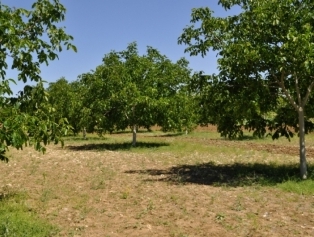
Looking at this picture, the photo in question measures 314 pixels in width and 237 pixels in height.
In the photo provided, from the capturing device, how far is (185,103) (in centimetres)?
2806

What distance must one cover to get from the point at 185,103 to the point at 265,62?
1518 cm

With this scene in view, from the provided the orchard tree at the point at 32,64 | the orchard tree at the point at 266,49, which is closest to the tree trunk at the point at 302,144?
the orchard tree at the point at 266,49

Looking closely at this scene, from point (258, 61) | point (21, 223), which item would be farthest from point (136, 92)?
point (21, 223)

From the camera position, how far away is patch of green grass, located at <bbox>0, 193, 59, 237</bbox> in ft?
27.6

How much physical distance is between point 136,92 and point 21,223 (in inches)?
671

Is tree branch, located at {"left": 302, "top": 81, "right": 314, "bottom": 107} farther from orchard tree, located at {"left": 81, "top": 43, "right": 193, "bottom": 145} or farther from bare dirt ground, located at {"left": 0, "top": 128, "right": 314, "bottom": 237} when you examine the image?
orchard tree, located at {"left": 81, "top": 43, "right": 193, "bottom": 145}

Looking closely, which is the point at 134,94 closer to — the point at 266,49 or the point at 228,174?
the point at 228,174

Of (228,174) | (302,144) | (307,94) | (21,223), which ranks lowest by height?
(21,223)

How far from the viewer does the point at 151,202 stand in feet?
37.4

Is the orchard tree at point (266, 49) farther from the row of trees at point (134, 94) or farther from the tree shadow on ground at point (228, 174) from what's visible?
the row of trees at point (134, 94)

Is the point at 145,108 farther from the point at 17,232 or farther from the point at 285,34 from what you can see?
the point at 17,232

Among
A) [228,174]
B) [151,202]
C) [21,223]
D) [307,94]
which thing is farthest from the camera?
[228,174]

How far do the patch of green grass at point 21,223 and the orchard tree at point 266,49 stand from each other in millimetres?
7679

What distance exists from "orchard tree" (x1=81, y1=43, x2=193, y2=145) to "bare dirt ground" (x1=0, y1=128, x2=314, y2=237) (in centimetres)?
791
